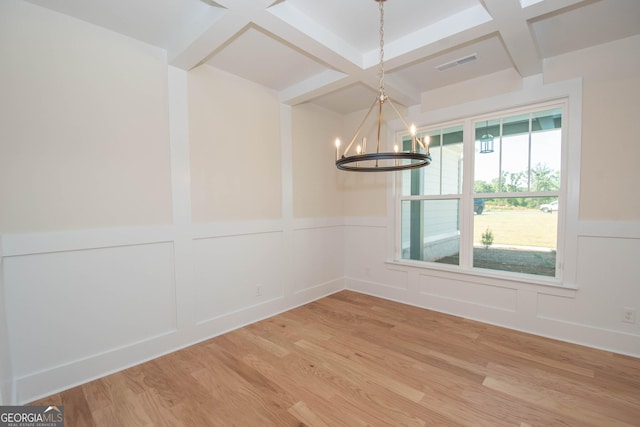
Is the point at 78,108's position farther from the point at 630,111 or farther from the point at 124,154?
the point at 630,111

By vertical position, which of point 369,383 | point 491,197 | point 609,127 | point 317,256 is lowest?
point 369,383

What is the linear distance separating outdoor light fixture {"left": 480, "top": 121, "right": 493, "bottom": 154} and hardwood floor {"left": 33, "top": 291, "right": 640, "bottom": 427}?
196cm

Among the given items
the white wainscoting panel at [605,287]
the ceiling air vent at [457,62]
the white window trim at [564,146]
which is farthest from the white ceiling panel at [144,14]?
the white wainscoting panel at [605,287]

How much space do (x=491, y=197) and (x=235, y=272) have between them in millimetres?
2983

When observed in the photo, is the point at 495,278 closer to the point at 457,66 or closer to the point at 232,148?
the point at 457,66

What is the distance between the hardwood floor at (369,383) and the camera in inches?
70.4

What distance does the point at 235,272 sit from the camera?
307 centimetres

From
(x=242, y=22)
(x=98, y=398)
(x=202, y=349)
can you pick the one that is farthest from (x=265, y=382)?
(x=242, y=22)

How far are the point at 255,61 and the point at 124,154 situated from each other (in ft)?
4.78

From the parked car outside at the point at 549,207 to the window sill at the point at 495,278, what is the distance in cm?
70

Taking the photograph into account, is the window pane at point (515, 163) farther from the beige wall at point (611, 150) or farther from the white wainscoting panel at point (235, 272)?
the white wainscoting panel at point (235, 272)

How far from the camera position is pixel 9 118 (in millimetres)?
1836

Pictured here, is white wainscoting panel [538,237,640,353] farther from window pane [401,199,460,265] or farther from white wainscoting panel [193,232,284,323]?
white wainscoting panel [193,232,284,323]

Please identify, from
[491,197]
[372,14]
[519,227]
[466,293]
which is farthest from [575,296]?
[372,14]
